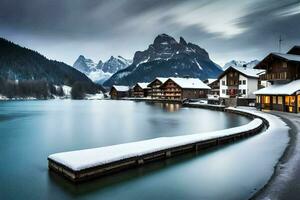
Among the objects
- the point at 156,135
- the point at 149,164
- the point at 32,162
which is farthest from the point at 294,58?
the point at 32,162

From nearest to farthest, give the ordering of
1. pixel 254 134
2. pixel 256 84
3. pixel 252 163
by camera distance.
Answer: pixel 252 163, pixel 254 134, pixel 256 84

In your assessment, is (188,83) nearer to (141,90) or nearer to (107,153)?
(141,90)

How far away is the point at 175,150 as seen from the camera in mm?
14625

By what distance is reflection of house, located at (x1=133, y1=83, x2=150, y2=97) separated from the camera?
352 feet

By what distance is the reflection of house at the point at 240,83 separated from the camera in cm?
5472

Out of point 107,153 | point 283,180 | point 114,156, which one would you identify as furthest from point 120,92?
point 283,180

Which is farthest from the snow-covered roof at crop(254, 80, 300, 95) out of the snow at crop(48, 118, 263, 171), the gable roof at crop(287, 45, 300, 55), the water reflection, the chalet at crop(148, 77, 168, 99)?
the chalet at crop(148, 77, 168, 99)

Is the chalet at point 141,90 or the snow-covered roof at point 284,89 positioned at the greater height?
the chalet at point 141,90

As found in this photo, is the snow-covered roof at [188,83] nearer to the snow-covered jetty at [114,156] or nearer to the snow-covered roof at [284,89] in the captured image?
the snow-covered roof at [284,89]

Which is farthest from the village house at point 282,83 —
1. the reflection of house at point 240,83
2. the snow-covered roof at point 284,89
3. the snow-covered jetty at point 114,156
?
the snow-covered jetty at point 114,156

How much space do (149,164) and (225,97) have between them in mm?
50093

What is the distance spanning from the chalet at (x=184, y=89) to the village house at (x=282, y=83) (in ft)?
137

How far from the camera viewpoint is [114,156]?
11.5 meters

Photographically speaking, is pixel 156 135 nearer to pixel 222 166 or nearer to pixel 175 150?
pixel 175 150
